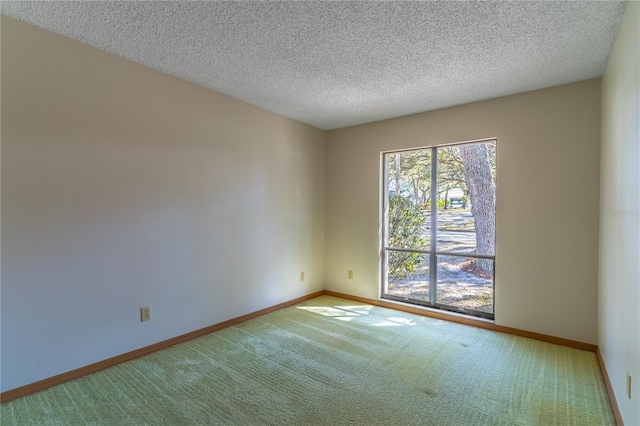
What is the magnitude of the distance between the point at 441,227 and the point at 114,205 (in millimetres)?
3366

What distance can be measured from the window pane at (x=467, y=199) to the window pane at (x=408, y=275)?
34 cm

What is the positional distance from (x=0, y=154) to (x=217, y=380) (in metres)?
2.07

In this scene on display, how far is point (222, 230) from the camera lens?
125 inches

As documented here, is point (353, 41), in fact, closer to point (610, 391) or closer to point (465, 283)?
point (465, 283)

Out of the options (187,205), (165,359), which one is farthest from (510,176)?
(165,359)

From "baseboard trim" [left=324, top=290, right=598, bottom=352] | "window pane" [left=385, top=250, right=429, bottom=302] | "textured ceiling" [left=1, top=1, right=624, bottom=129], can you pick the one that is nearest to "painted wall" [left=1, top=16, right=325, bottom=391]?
"textured ceiling" [left=1, top=1, right=624, bottom=129]

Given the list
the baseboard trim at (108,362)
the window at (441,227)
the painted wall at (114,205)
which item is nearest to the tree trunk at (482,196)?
the window at (441,227)

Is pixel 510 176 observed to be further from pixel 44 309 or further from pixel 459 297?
pixel 44 309

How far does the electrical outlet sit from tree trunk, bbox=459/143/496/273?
11.1 ft

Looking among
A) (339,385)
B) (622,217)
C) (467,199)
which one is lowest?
(339,385)

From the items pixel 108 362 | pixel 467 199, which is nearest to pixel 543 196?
pixel 467 199

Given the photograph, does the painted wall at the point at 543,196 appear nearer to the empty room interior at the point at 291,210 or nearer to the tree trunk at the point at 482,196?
the empty room interior at the point at 291,210

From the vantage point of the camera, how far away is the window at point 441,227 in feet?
11.0

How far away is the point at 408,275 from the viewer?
3.91 meters
